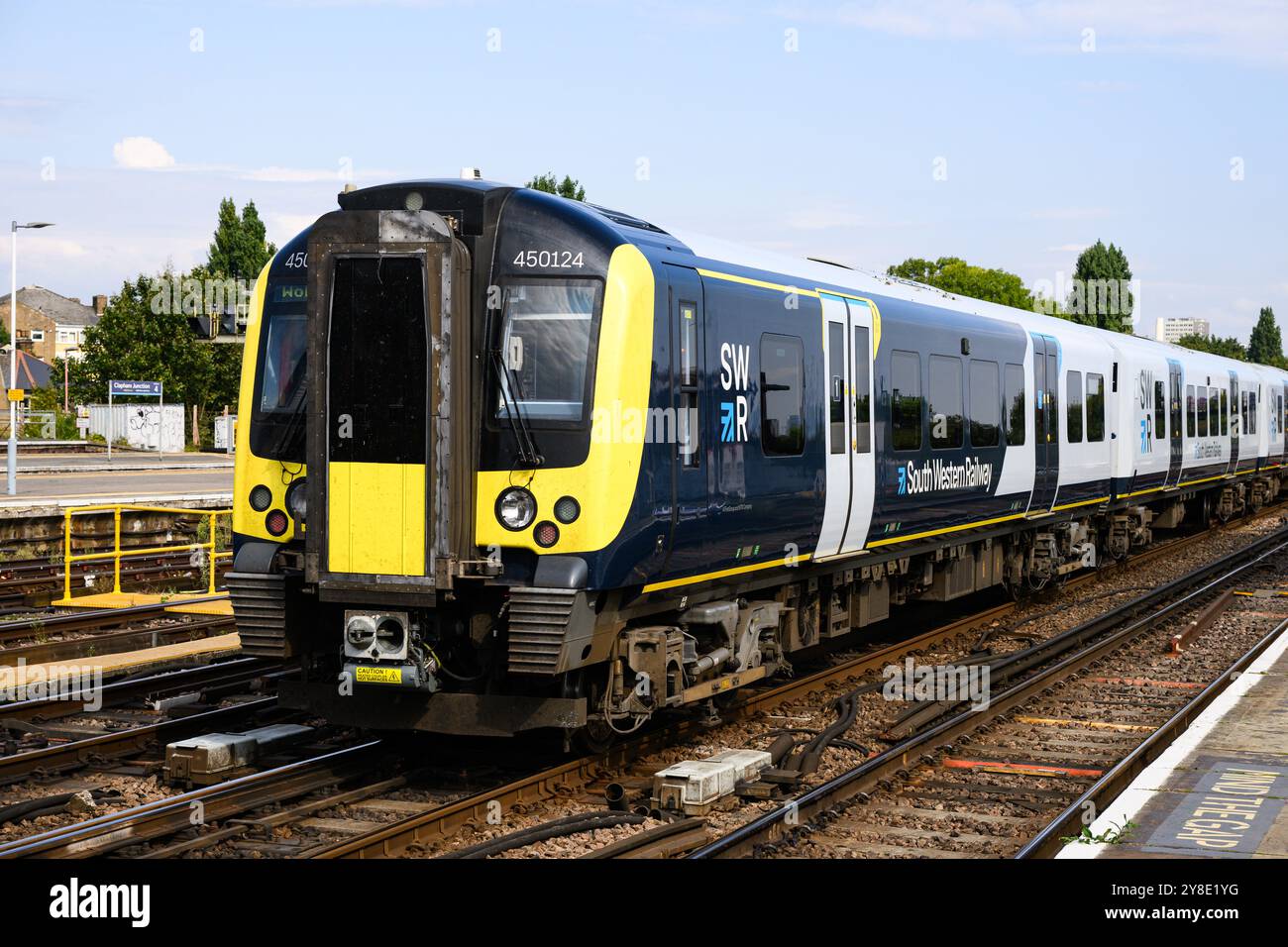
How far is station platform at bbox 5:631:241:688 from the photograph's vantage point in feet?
40.2

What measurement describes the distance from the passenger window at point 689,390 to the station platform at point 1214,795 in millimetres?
3250

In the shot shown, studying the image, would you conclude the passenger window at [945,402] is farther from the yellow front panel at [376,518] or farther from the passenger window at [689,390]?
the yellow front panel at [376,518]

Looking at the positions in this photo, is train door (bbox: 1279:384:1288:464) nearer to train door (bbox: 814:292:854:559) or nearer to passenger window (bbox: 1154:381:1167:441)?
passenger window (bbox: 1154:381:1167:441)

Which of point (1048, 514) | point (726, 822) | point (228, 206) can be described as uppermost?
point (228, 206)

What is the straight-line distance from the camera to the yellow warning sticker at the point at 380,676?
8219mm

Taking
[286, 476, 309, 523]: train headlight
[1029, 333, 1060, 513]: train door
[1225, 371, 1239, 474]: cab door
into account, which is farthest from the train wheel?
[1225, 371, 1239, 474]: cab door

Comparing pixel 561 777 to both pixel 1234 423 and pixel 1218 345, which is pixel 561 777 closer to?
pixel 1234 423

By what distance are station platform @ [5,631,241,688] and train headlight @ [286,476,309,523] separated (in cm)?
450

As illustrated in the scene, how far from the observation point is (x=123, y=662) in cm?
1309
